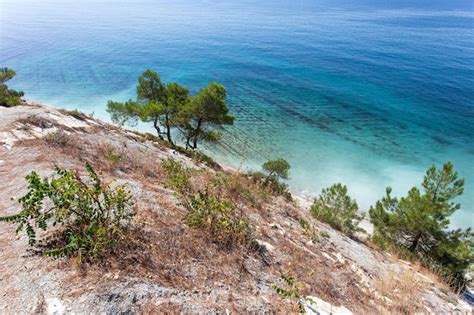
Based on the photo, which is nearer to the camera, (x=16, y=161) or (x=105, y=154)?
(x=16, y=161)

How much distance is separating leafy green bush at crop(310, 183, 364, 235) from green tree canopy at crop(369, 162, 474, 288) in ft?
5.01

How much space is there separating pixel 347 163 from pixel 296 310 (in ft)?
109

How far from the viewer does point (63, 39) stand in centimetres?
8694

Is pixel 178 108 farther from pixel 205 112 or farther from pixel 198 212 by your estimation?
pixel 198 212

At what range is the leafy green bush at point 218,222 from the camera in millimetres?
6734

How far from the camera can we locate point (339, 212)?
1797 cm

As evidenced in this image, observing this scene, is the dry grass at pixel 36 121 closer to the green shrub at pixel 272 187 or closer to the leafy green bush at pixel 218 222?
the green shrub at pixel 272 187

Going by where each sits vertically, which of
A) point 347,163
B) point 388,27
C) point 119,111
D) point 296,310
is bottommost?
point 347,163

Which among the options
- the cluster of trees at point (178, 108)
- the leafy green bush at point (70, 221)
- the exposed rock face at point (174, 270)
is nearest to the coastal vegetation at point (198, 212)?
the leafy green bush at point (70, 221)

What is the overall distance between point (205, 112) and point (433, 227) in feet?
60.4

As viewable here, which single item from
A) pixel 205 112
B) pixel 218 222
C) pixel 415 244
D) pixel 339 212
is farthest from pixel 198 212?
pixel 205 112

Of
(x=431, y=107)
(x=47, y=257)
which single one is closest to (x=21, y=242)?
(x=47, y=257)

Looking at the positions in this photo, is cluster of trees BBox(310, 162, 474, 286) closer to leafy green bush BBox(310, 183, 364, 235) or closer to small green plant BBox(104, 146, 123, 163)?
leafy green bush BBox(310, 183, 364, 235)

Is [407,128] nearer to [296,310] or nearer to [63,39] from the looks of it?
[296,310]
